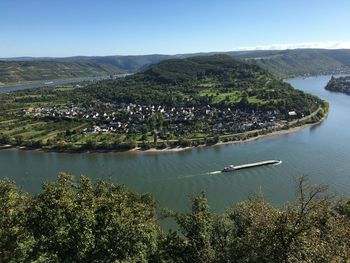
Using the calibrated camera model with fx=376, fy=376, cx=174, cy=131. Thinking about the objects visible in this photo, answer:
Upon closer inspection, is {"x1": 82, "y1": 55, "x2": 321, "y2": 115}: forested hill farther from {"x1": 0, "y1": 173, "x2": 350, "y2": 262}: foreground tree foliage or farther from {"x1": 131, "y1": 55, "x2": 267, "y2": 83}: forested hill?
{"x1": 0, "y1": 173, "x2": 350, "y2": 262}: foreground tree foliage

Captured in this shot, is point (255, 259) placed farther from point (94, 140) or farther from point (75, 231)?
point (94, 140)

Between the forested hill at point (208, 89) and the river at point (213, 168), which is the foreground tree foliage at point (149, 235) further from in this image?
the forested hill at point (208, 89)

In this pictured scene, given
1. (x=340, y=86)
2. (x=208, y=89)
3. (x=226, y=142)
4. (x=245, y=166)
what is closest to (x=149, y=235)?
(x=245, y=166)

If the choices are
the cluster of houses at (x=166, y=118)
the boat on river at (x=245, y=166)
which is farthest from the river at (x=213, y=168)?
the cluster of houses at (x=166, y=118)

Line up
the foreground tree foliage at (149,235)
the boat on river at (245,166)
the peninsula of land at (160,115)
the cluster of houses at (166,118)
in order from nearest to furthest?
the foreground tree foliage at (149,235)
the boat on river at (245,166)
the peninsula of land at (160,115)
the cluster of houses at (166,118)

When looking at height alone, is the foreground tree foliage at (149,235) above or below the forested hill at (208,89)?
above

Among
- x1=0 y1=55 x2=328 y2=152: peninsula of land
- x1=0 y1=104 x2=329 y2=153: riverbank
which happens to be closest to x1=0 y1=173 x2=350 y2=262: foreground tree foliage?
x1=0 y1=104 x2=329 y2=153: riverbank

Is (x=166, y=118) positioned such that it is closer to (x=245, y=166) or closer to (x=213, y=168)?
(x=213, y=168)
